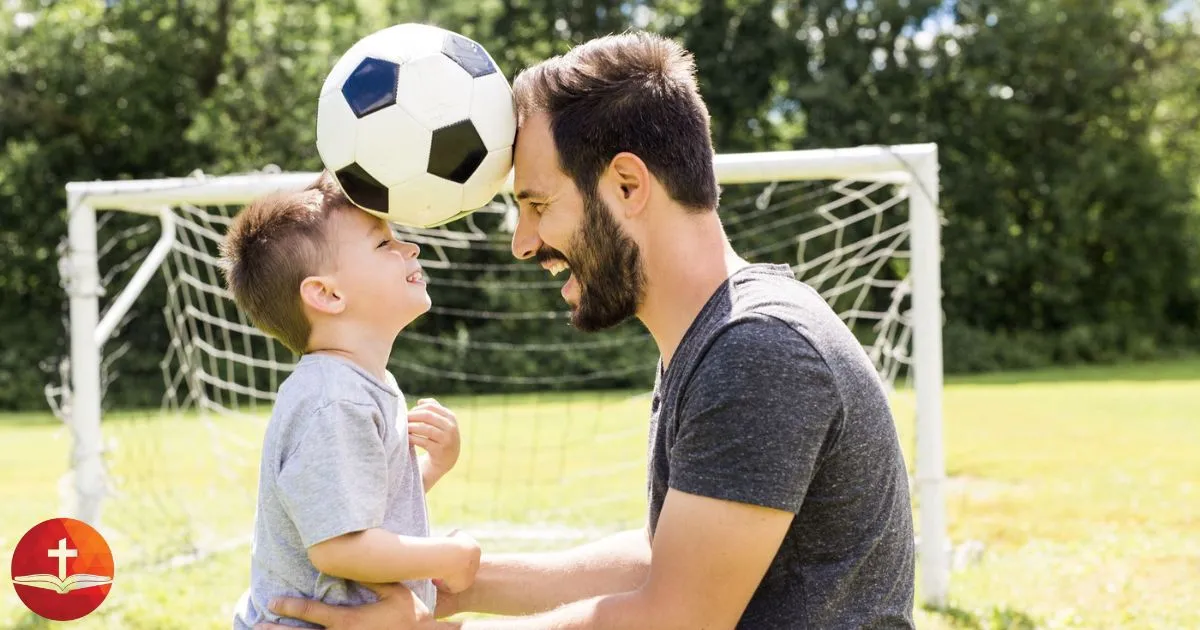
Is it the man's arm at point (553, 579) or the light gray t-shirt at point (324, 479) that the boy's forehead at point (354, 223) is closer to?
the light gray t-shirt at point (324, 479)

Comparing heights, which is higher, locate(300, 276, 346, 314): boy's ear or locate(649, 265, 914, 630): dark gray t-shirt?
locate(300, 276, 346, 314): boy's ear

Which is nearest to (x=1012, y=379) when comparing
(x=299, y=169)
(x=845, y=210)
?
(x=845, y=210)

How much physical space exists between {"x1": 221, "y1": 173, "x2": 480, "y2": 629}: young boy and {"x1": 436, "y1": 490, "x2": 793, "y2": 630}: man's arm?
1.32 feet

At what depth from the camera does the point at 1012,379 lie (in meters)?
17.1

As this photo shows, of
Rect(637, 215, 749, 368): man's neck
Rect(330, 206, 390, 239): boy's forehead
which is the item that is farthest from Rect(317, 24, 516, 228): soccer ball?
Rect(637, 215, 749, 368): man's neck

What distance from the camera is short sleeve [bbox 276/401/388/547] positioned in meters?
1.79

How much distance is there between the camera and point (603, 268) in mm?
2025

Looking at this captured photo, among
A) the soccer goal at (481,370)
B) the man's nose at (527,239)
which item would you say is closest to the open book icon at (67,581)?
the man's nose at (527,239)

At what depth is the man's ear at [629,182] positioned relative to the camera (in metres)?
1.95

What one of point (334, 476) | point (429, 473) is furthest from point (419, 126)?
point (334, 476)

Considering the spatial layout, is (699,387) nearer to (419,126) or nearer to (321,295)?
(321,295)

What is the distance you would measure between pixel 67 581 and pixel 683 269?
4.07ft

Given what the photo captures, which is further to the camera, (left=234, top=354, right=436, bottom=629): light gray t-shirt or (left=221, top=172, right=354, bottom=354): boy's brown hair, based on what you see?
(left=221, top=172, right=354, bottom=354): boy's brown hair

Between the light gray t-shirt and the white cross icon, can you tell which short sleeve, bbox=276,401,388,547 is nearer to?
the light gray t-shirt
